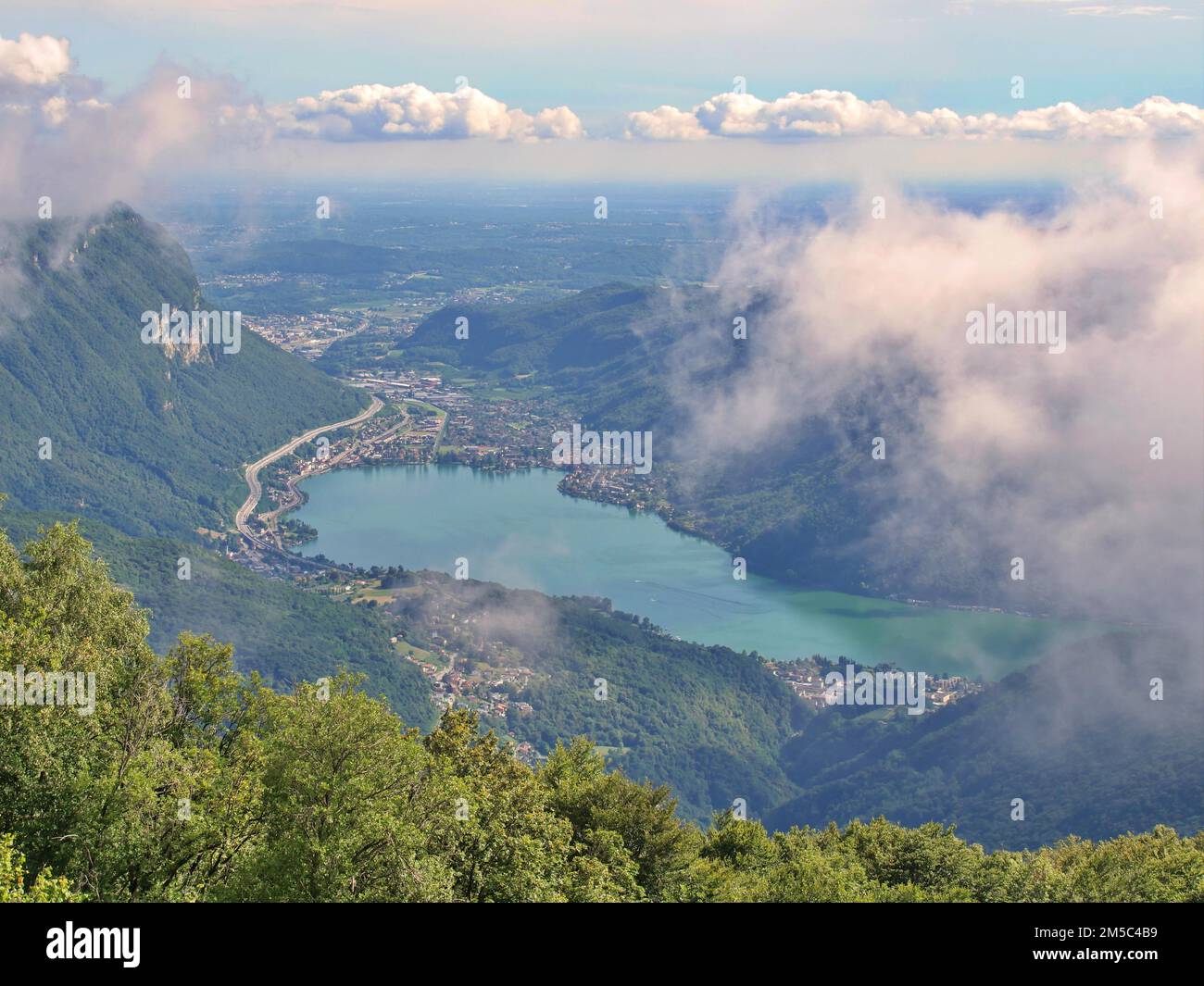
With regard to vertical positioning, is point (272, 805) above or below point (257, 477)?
below

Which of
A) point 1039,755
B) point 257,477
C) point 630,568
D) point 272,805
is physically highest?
point 257,477

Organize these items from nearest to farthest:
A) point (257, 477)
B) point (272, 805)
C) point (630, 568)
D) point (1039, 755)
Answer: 1. point (272, 805)
2. point (1039, 755)
3. point (630, 568)
4. point (257, 477)

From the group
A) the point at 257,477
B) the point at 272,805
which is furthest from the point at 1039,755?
the point at 257,477

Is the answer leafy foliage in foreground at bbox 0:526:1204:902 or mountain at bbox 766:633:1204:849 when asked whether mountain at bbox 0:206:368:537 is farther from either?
leafy foliage in foreground at bbox 0:526:1204:902

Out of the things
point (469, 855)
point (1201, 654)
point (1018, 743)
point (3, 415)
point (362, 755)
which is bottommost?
point (1018, 743)

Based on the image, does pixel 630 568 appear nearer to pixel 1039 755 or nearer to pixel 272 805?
pixel 1039 755
